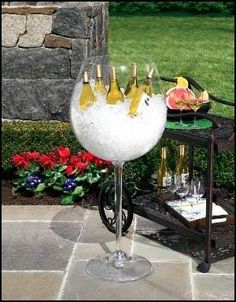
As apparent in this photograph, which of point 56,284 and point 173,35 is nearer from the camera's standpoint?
point 56,284

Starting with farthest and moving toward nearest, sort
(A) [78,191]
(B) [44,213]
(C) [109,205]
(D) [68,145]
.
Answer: (D) [68,145]
(A) [78,191]
(B) [44,213]
(C) [109,205]

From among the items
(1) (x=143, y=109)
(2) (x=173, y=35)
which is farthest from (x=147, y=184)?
(2) (x=173, y=35)

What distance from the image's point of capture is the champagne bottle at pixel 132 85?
3.47 meters

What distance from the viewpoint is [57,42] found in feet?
18.4

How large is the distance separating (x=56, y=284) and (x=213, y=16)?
16759 millimetres

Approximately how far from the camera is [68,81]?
5656 mm

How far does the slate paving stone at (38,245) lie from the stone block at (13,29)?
5.85 feet

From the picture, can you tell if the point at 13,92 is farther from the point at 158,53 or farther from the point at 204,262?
the point at 158,53

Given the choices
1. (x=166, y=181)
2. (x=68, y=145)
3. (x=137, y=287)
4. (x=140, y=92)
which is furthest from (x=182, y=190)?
(x=68, y=145)

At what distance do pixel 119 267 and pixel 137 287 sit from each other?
23cm

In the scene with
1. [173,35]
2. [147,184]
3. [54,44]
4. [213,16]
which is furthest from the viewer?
[213,16]

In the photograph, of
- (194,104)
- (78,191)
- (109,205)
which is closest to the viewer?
(194,104)

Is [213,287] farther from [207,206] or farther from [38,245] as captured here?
[38,245]

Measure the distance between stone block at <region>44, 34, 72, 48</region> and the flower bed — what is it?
996mm
